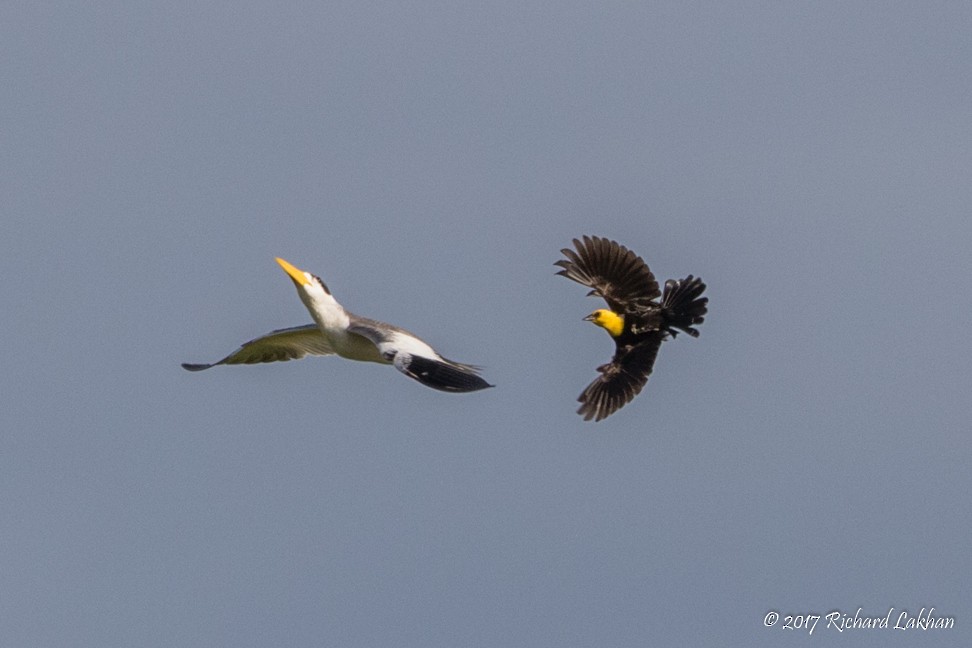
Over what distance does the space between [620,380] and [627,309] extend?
1.04 metres

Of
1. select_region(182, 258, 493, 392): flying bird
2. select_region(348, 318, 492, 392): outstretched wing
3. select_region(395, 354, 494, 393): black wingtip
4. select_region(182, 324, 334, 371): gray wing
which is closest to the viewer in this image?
select_region(395, 354, 494, 393): black wingtip

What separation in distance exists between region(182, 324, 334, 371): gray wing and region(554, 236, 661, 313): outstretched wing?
12.6 ft

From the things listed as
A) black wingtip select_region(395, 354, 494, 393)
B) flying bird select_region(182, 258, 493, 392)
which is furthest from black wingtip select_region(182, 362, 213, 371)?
black wingtip select_region(395, 354, 494, 393)

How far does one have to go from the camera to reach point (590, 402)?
83.1 ft

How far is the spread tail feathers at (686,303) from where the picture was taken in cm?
2572

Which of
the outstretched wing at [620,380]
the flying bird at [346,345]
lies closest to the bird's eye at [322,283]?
the flying bird at [346,345]

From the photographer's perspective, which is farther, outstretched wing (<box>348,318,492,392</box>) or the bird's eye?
the bird's eye

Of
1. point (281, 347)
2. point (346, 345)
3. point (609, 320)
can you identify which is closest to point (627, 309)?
point (609, 320)

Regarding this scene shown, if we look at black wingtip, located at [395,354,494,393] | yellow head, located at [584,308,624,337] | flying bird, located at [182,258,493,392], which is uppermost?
yellow head, located at [584,308,624,337]

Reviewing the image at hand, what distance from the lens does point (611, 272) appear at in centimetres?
2611

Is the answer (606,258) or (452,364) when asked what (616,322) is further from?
(452,364)

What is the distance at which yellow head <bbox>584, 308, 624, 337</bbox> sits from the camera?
2612 centimetres

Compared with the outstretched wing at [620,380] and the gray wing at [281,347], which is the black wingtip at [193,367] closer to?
the gray wing at [281,347]

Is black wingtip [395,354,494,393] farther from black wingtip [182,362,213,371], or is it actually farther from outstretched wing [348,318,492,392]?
black wingtip [182,362,213,371]
